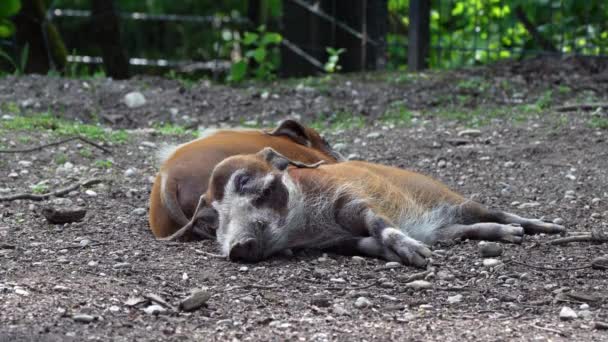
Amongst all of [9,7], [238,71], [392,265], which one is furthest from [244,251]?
[9,7]

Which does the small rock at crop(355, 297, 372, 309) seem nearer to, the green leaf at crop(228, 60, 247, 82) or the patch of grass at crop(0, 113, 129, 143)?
the patch of grass at crop(0, 113, 129, 143)

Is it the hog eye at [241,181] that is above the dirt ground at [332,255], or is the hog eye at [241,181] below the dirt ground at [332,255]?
above

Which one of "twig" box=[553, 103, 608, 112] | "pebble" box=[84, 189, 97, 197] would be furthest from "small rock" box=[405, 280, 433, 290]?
"twig" box=[553, 103, 608, 112]

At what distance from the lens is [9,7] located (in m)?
8.66

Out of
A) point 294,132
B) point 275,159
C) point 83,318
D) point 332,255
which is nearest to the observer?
point 83,318

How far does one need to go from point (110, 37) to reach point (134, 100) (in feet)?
6.82

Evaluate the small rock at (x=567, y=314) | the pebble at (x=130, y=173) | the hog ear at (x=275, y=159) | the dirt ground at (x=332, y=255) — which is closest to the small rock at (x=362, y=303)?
the dirt ground at (x=332, y=255)

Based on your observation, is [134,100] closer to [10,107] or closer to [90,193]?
[10,107]

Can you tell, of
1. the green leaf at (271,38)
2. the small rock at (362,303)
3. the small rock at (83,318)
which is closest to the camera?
the small rock at (83,318)

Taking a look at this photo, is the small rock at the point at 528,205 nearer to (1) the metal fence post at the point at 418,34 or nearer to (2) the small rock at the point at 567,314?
(2) the small rock at the point at 567,314

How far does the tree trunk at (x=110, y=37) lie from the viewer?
948cm

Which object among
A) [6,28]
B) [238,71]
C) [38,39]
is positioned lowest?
[238,71]

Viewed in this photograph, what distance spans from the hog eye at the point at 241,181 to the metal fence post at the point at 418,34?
4972 millimetres

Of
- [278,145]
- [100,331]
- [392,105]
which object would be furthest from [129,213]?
[392,105]
